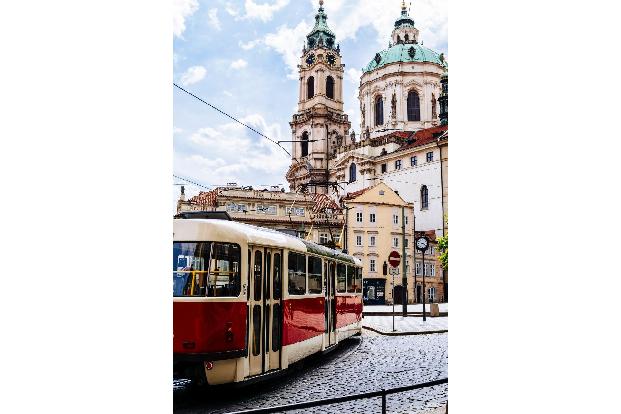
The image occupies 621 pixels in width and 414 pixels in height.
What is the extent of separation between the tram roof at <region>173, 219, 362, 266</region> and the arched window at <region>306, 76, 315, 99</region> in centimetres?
125

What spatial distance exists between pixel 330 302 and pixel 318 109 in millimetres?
2293

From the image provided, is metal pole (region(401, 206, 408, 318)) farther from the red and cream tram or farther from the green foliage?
the red and cream tram

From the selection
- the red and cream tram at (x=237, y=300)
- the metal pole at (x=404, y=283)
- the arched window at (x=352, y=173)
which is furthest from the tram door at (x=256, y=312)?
the arched window at (x=352, y=173)

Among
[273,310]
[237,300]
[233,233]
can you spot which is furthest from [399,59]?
[237,300]

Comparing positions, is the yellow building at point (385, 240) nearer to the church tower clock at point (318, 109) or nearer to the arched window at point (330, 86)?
the church tower clock at point (318, 109)

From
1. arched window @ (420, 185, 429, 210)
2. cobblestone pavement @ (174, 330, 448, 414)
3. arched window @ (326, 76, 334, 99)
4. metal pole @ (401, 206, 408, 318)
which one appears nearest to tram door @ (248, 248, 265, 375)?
cobblestone pavement @ (174, 330, 448, 414)

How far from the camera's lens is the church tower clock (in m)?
A: 4.36

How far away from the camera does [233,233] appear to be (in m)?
4.50

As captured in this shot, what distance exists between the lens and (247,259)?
4.64 metres

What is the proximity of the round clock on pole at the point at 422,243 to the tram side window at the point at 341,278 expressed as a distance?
3.40ft
